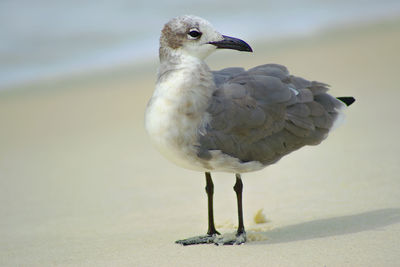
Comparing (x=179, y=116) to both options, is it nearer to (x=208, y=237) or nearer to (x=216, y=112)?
(x=216, y=112)

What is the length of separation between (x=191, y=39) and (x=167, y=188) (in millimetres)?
2281

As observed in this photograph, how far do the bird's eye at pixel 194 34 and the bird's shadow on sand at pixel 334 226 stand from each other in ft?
5.10

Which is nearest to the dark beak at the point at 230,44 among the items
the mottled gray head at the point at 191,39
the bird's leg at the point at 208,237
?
the mottled gray head at the point at 191,39

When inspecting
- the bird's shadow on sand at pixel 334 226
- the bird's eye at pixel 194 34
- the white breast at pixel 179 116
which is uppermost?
the bird's eye at pixel 194 34

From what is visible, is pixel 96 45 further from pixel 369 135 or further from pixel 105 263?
pixel 105 263

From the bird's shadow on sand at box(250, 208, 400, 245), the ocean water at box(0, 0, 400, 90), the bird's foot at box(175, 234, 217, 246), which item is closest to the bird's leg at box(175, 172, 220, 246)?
the bird's foot at box(175, 234, 217, 246)

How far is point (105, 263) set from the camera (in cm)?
425

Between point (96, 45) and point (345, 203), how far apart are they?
30.8 feet

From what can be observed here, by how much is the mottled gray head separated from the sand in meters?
1.43

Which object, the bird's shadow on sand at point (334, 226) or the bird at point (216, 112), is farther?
the bird's shadow on sand at point (334, 226)

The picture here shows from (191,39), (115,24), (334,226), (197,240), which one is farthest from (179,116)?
(115,24)

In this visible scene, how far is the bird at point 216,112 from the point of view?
14.7ft

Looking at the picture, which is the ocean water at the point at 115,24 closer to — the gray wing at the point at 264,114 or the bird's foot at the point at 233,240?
the gray wing at the point at 264,114

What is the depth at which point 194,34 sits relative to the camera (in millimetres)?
4641
